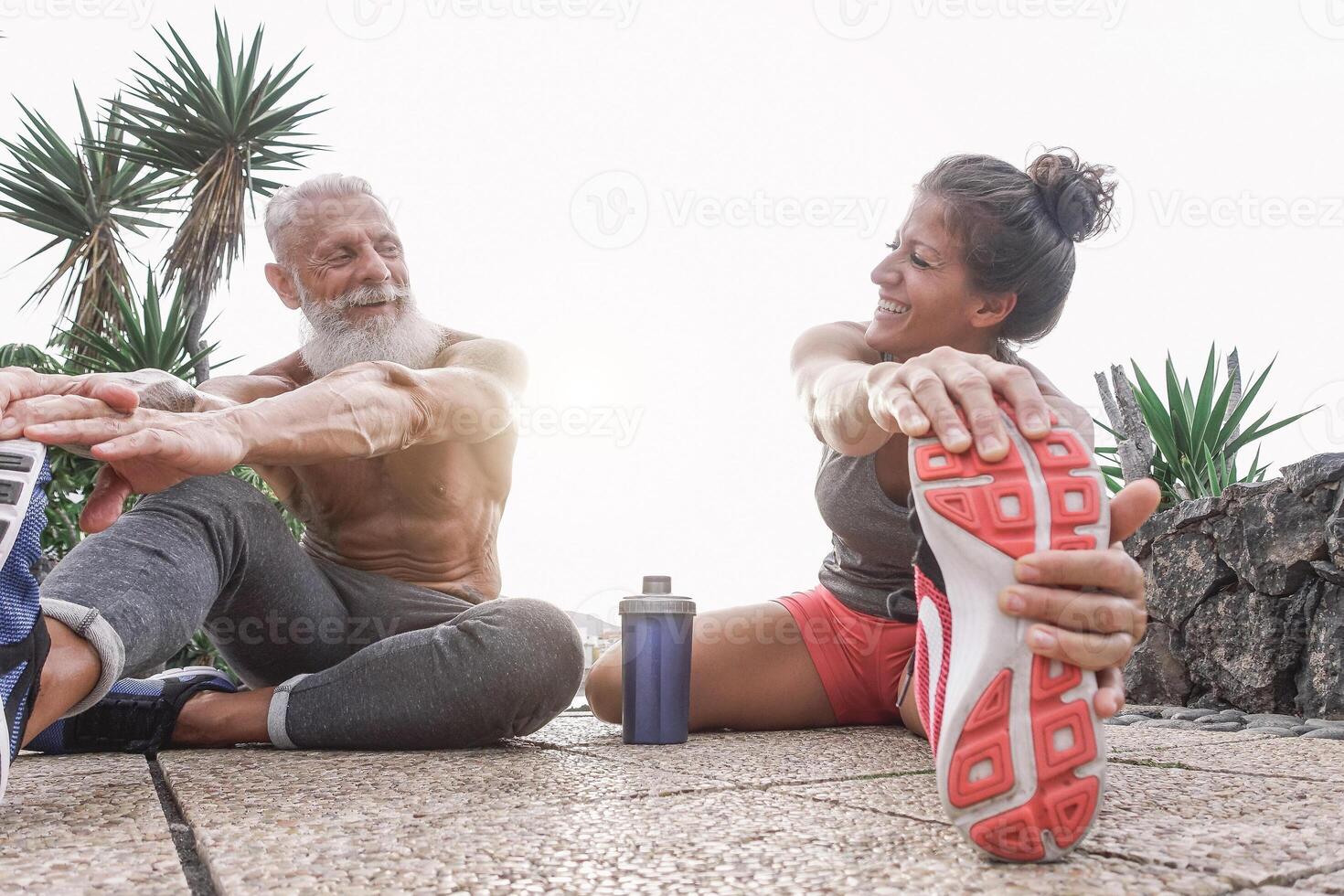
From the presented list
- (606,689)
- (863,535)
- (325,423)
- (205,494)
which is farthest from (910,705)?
(205,494)

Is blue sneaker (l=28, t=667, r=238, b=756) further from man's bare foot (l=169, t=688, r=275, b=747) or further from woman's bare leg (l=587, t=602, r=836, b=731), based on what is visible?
woman's bare leg (l=587, t=602, r=836, b=731)

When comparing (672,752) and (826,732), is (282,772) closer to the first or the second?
(672,752)

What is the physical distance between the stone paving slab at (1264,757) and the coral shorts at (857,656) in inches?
22.2

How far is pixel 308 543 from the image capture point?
7.59 feet

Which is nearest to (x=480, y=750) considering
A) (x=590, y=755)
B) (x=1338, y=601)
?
(x=590, y=755)

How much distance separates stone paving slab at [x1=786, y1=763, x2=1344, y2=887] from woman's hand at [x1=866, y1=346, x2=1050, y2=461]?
0.42m

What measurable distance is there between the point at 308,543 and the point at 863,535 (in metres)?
1.30

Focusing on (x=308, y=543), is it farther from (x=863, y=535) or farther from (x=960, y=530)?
(x=960, y=530)

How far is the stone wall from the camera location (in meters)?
2.81

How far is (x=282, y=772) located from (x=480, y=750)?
415mm

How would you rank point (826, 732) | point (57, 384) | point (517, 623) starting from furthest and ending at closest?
point (826, 732), point (517, 623), point (57, 384)

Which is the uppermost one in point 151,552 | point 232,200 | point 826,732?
point 232,200

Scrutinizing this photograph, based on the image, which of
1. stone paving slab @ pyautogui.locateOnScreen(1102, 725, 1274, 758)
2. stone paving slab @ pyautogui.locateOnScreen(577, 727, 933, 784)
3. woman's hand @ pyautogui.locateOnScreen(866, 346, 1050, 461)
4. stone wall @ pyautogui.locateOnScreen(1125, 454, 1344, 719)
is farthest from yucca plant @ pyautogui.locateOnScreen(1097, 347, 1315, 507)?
woman's hand @ pyautogui.locateOnScreen(866, 346, 1050, 461)

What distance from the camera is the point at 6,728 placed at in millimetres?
1080
